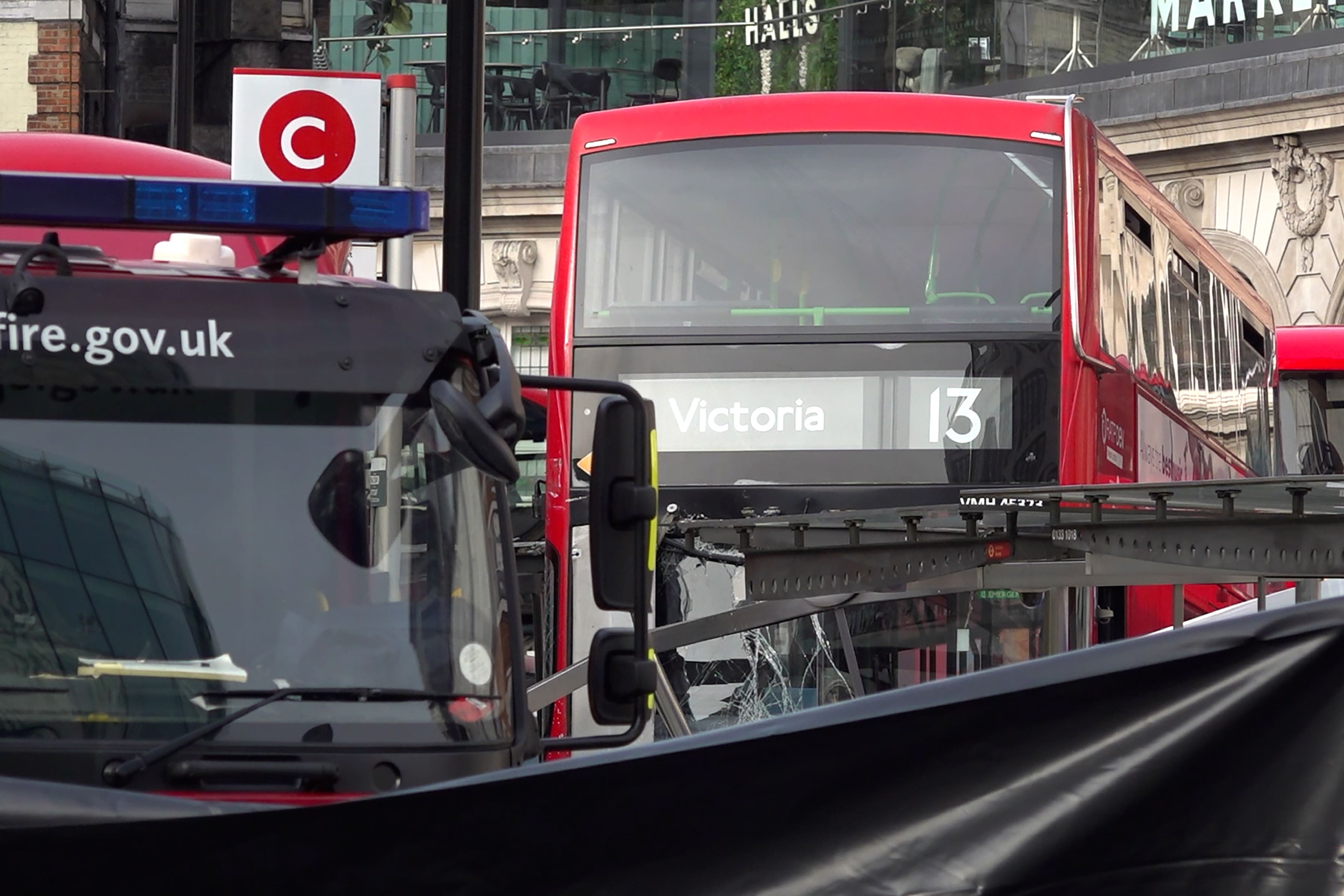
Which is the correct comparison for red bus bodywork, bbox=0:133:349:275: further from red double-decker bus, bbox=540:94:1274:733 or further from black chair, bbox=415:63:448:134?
black chair, bbox=415:63:448:134

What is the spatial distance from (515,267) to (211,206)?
26.7 meters

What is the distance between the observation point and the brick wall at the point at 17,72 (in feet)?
79.1

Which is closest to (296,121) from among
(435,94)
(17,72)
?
(17,72)

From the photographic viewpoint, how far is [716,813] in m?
2.43

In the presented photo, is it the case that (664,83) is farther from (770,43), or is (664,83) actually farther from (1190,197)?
(1190,197)

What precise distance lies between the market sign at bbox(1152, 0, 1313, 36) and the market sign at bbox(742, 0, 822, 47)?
426 centimetres

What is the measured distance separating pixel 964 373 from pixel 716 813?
719cm

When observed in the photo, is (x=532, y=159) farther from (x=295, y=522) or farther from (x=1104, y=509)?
(x=295, y=522)

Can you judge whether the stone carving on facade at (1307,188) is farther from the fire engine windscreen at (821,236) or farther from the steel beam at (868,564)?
the steel beam at (868,564)

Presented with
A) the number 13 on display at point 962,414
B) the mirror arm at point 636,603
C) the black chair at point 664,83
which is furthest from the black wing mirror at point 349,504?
the black chair at point 664,83

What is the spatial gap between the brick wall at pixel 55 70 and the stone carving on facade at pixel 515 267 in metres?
7.97

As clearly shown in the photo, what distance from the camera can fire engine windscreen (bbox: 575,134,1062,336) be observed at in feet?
31.8

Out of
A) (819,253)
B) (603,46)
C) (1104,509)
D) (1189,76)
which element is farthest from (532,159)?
(1104,509)

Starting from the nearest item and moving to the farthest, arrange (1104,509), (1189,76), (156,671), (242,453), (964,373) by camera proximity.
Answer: (156,671) → (242,453) → (1104,509) → (964,373) → (1189,76)
